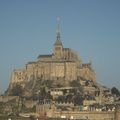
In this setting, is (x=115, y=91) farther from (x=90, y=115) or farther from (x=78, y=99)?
(x=90, y=115)

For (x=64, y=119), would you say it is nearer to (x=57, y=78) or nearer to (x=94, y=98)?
(x=94, y=98)

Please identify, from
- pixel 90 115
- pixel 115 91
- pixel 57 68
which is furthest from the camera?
pixel 115 91

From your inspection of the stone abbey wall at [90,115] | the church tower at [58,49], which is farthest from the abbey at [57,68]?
the stone abbey wall at [90,115]

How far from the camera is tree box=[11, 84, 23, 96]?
110656mm

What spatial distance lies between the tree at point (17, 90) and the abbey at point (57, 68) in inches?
52.3

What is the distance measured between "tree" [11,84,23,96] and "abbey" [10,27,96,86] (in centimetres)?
133

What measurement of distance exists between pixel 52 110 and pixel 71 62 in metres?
30.4

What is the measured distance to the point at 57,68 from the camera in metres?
112

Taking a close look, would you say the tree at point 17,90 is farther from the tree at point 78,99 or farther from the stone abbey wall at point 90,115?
the stone abbey wall at point 90,115

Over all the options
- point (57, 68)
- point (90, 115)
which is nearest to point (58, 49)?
point (57, 68)

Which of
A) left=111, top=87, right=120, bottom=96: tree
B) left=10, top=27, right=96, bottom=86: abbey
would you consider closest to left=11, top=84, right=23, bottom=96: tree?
left=10, top=27, right=96, bottom=86: abbey

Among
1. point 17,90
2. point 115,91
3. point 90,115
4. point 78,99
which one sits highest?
point 115,91

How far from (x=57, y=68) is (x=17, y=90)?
1115 centimetres

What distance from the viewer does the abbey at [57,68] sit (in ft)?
365
